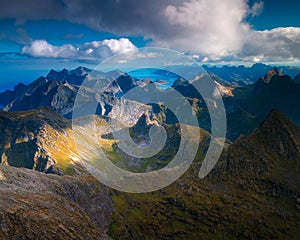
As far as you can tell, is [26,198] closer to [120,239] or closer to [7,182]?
[7,182]

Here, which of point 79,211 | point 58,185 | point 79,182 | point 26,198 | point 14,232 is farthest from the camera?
point 79,182

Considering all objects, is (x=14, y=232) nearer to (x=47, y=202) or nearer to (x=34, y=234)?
(x=34, y=234)

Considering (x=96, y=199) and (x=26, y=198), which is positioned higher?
(x=26, y=198)

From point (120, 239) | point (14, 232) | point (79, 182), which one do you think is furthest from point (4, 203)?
point (120, 239)

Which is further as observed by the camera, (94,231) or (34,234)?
(94,231)

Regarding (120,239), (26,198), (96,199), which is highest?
(26,198)

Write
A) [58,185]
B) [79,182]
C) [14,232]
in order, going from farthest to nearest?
[79,182]
[58,185]
[14,232]

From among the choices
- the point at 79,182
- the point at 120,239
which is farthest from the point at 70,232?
the point at 120,239
